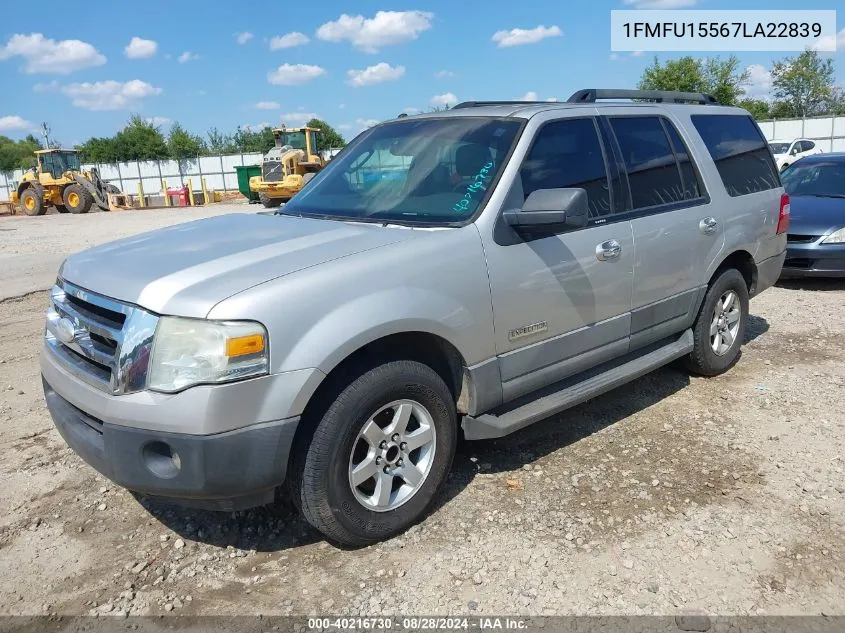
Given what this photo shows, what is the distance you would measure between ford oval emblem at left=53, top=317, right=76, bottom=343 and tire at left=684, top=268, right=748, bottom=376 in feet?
13.3

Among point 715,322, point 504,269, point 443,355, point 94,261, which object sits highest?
point 94,261

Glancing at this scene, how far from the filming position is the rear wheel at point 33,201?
2859 cm

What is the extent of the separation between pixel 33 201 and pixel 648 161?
31062 millimetres

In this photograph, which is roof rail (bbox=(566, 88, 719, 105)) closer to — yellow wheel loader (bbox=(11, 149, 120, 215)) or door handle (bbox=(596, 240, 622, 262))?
door handle (bbox=(596, 240, 622, 262))

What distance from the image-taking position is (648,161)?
4.27m

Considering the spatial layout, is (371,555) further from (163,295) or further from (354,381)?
(163,295)

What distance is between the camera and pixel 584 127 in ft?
12.9

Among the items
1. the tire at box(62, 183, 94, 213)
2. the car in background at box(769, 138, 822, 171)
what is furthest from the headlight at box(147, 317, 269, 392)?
the tire at box(62, 183, 94, 213)

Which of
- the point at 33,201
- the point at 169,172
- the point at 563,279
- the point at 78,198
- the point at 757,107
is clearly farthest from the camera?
Answer: the point at 757,107

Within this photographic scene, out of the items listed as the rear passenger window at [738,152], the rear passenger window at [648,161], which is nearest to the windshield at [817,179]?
the rear passenger window at [738,152]

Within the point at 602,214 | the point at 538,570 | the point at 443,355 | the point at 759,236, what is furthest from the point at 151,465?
the point at 759,236

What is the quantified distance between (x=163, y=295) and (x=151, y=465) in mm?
667

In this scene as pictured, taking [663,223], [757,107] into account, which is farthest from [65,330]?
[757,107]

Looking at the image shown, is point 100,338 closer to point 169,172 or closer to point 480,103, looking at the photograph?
point 480,103
